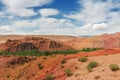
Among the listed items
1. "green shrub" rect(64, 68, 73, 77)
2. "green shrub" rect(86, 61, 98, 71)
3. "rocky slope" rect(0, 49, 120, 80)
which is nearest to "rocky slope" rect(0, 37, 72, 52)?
"rocky slope" rect(0, 49, 120, 80)

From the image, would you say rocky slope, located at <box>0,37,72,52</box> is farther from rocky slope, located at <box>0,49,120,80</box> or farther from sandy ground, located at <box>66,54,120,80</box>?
sandy ground, located at <box>66,54,120,80</box>

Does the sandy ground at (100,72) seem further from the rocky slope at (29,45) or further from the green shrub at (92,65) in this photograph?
the rocky slope at (29,45)

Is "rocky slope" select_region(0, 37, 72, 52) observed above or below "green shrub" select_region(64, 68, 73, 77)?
below

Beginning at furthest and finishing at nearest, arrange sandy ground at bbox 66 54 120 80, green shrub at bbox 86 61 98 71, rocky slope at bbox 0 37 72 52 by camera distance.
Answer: rocky slope at bbox 0 37 72 52 < green shrub at bbox 86 61 98 71 < sandy ground at bbox 66 54 120 80

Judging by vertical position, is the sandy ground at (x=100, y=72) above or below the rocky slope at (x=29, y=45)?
above

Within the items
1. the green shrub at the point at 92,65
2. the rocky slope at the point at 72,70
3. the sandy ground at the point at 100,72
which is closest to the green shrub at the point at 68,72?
the rocky slope at the point at 72,70

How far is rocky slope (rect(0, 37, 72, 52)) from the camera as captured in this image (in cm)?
12916

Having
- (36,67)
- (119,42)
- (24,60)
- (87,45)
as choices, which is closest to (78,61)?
(36,67)

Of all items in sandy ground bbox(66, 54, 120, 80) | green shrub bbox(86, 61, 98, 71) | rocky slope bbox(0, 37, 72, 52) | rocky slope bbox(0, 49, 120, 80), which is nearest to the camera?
sandy ground bbox(66, 54, 120, 80)

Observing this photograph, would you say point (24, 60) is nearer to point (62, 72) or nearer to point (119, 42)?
point (62, 72)

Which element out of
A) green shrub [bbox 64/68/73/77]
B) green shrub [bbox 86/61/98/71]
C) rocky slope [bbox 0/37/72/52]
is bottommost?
rocky slope [bbox 0/37/72/52]

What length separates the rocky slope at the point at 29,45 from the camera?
12916 centimetres

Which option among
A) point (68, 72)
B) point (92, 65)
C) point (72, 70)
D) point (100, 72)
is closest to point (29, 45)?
point (72, 70)

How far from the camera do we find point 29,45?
133625 mm
